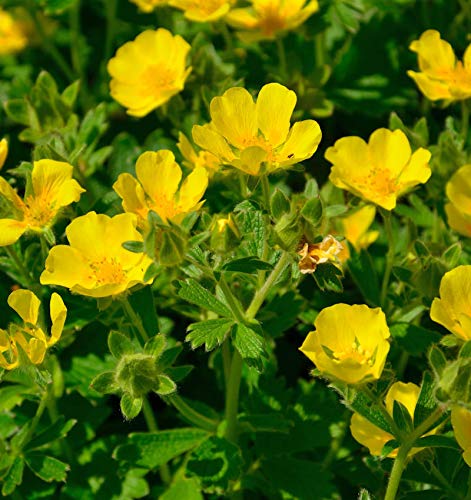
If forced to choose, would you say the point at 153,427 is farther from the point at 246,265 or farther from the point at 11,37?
the point at 11,37

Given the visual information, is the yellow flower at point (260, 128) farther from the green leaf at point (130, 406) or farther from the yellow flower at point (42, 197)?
the green leaf at point (130, 406)

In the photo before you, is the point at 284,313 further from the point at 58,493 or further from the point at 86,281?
the point at 58,493

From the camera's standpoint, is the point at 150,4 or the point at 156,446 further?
the point at 150,4

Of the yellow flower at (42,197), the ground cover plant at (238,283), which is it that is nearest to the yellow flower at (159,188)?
the ground cover plant at (238,283)

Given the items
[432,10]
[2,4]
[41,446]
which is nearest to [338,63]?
[432,10]

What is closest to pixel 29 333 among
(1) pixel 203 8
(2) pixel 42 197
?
(2) pixel 42 197

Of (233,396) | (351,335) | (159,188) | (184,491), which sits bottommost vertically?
(184,491)

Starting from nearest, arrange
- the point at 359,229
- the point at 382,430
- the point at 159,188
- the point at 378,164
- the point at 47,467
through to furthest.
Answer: the point at 382,430 < the point at 159,188 < the point at 47,467 < the point at 378,164 < the point at 359,229
